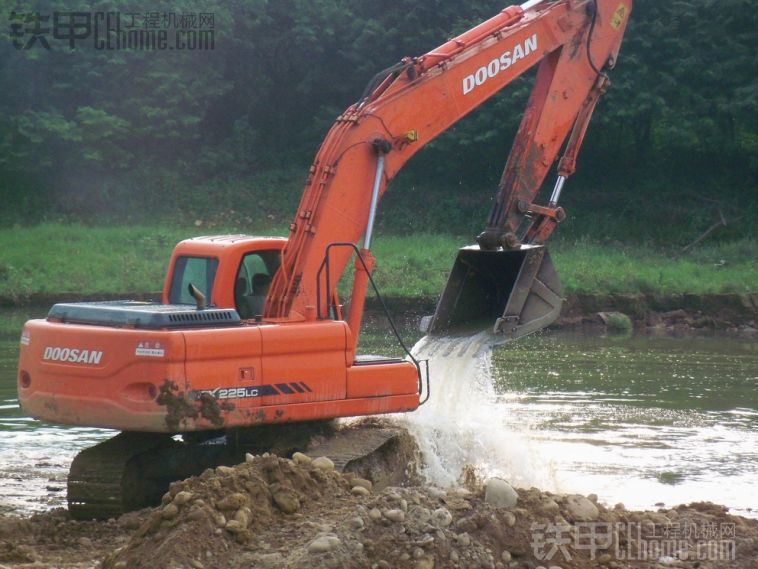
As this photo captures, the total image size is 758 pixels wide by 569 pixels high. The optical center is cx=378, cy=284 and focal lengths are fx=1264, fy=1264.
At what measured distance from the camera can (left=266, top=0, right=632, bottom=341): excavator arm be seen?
9930mm

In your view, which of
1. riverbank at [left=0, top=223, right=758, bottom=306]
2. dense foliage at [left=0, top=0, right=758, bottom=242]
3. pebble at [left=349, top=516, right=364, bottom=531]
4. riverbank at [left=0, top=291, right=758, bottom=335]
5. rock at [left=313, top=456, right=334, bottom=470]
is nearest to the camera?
pebble at [left=349, top=516, right=364, bottom=531]

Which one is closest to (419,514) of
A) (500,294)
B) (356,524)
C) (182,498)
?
(356,524)

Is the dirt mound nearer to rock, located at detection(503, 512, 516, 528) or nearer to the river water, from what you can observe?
rock, located at detection(503, 512, 516, 528)

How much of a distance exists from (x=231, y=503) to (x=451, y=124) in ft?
15.6

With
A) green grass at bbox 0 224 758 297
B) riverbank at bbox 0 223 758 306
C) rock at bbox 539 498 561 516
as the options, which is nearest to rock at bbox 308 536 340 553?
rock at bbox 539 498 561 516

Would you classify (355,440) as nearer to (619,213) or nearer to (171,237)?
(171,237)

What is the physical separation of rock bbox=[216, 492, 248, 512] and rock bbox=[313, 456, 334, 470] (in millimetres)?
990

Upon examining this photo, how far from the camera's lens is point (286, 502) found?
24.5 feet

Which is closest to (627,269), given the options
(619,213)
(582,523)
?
(619,213)

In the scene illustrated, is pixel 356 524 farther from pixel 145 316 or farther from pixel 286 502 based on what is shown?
pixel 145 316

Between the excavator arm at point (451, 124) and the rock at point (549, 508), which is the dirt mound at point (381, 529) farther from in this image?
the excavator arm at point (451, 124)

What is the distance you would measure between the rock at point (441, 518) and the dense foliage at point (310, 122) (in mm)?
27403

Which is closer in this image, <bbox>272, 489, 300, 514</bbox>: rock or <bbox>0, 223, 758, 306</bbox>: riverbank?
<bbox>272, 489, 300, 514</bbox>: rock

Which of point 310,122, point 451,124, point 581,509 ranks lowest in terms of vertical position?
point 581,509
